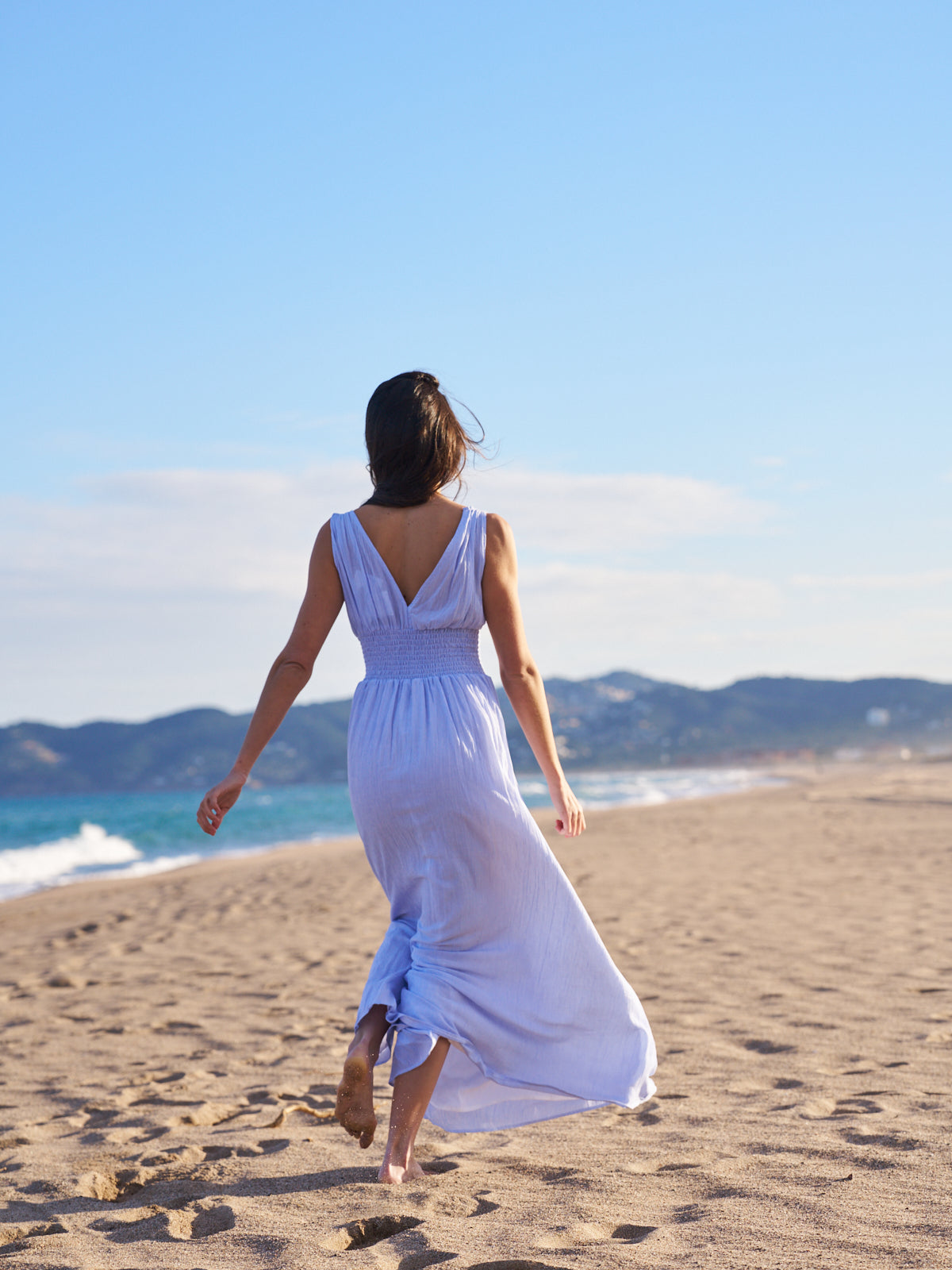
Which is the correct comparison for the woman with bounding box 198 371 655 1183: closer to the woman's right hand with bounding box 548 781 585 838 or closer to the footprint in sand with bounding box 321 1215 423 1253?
the woman's right hand with bounding box 548 781 585 838

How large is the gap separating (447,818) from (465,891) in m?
0.19

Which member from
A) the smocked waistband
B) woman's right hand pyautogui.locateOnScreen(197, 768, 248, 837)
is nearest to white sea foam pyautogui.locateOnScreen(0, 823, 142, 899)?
woman's right hand pyautogui.locateOnScreen(197, 768, 248, 837)

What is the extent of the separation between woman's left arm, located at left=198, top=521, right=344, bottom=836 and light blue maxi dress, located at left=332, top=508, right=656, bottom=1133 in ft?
0.19

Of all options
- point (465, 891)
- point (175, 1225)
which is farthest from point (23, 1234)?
point (465, 891)

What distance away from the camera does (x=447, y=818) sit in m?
2.47

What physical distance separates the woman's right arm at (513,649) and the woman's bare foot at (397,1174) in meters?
0.94

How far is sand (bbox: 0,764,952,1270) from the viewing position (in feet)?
6.98

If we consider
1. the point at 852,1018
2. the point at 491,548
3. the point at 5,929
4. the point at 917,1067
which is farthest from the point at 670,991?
the point at 5,929

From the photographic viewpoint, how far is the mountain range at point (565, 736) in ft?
299

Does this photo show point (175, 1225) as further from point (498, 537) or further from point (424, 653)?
point (498, 537)

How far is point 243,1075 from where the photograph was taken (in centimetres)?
378

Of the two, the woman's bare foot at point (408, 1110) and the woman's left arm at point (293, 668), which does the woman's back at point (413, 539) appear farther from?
the woman's bare foot at point (408, 1110)

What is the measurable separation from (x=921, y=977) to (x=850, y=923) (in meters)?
1.75

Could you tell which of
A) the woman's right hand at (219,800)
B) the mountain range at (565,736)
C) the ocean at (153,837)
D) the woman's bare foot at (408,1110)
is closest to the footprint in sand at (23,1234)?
the woman's bare foot at (408,1110)
